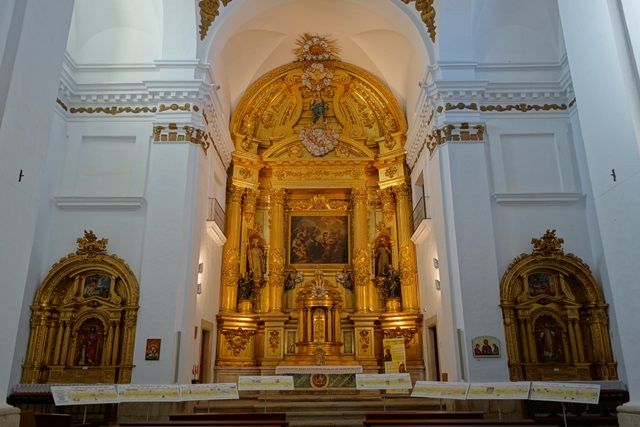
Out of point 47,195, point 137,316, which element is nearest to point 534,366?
point 137,316

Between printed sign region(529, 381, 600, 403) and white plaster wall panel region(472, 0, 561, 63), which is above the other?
white plaster wall panel region(472, 0, 561, 63)

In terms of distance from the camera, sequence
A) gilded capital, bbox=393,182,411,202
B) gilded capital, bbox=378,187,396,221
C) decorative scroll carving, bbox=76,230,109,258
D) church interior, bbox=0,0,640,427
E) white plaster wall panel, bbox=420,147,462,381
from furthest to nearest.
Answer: gilded capital, bbox=378,187,396,221
gilded capital, bbox=393,182,411,202
decorative scroll carving, bbox=76,230,109,258
white plaster wall panel, bbox=420,147,462,381
church interior, bbox=0,0,640,427

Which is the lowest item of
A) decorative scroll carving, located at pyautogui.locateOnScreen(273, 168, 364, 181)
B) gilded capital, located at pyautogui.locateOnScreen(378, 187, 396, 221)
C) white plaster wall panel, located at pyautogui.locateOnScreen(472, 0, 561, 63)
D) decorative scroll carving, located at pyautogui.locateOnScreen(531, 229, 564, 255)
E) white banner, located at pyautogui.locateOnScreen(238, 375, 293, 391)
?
white banner, located at pyautogui.locateOnScreen(238, 375, 293, 391)

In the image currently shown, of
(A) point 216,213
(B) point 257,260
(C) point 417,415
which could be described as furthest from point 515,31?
(C) point 417,415

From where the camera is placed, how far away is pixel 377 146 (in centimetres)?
1734

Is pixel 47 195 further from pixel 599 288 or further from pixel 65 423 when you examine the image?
pixel 599 288

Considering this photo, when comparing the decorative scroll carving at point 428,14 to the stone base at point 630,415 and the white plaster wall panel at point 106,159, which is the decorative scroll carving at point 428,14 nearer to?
the white plaster wall panel at point 106,159

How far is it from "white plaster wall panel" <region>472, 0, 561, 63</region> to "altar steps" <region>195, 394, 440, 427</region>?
8.44 m

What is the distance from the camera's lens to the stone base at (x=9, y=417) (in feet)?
16.7

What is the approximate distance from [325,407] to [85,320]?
18.0ft

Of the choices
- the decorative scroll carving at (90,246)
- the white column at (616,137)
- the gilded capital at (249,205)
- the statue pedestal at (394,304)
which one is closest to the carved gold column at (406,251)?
the statue pedestal at (394,304)

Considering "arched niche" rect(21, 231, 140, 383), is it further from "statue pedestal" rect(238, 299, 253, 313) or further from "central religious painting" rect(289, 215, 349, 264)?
"central religious painting" rect(289, 215, 349, 264)

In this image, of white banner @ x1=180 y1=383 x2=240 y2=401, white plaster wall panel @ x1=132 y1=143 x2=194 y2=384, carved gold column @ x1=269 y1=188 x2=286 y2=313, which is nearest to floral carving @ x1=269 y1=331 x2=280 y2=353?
carved gold column @ x1=269 y1=188 x2=286 y2=313

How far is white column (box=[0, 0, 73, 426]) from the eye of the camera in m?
5.39
